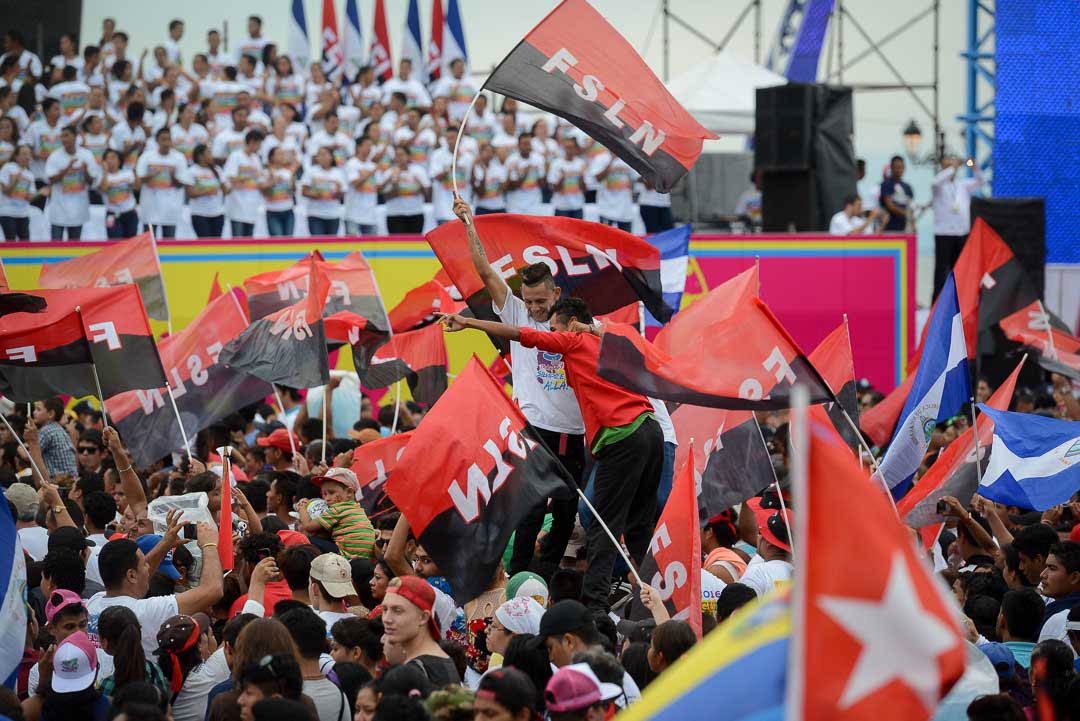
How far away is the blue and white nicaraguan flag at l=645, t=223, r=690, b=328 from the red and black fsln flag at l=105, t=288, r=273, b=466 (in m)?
3.54

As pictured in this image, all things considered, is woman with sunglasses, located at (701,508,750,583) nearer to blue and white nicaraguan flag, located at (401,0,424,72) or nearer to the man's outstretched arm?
the man's outstretched arm

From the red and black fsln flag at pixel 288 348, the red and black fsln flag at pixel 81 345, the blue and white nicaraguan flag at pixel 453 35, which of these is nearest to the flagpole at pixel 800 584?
the red and black fsln flag at pixel 81 345

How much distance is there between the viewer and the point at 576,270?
356 inches

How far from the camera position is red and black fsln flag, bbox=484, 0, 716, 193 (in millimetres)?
8703

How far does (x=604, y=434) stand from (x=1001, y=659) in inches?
90.0

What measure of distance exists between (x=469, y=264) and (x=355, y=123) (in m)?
12.5

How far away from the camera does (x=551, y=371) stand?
783 centimetres

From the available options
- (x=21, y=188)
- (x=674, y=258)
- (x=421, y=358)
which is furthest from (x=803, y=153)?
(x=21, y=188)

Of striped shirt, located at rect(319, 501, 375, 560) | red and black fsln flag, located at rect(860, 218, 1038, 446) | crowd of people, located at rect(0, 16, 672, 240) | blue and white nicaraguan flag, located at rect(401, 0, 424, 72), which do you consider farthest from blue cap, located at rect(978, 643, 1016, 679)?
blue and white nicaraguan flag, located at rect(401, 0, 424, 72)

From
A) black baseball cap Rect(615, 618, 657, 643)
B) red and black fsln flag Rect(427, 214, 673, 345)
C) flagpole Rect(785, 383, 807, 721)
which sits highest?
flagpole Rect(785, 383, 807, 721)

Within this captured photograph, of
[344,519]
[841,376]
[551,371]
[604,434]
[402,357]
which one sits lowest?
[402,357]

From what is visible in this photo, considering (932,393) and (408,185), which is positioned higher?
(932,393)

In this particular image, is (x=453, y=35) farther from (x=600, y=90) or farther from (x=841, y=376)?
(x=600, y=90)

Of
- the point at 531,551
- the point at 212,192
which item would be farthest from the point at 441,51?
the point at 531,551
